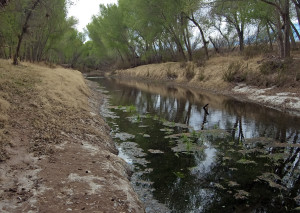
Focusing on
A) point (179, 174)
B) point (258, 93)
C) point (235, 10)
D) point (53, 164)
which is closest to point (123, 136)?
point (179, 174)

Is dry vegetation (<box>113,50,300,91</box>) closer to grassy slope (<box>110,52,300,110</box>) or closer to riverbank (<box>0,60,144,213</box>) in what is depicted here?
grassy slope (<box>110,52,300,110</box>)

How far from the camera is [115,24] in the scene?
45000mm

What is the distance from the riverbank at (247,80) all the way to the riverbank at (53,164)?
10.3 metres

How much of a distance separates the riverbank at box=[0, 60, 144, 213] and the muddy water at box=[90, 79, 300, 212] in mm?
793

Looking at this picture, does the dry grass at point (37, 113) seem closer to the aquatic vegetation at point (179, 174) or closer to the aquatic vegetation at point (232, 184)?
the aquatic vegetation at point (179, 174)

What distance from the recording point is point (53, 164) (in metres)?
5.46

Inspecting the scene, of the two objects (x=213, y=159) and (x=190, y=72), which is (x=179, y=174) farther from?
(x=190, y=72)

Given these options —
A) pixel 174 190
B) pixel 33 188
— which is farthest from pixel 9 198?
pixel 174 190

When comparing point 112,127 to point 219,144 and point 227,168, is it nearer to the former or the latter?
point 219,144

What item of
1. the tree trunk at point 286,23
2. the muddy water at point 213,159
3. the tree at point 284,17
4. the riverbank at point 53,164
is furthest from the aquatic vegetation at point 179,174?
the tree trunk at point 286,23

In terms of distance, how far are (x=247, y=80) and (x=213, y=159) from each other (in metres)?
13.3

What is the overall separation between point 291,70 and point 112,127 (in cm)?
1225

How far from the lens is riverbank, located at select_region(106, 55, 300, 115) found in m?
14.9

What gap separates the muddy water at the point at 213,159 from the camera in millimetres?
5297
